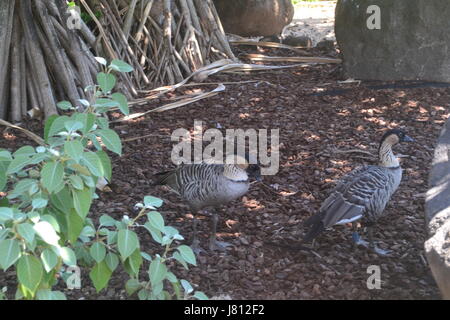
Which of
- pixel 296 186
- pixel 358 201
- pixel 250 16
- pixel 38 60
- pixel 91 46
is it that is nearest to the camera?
pixel 358 201

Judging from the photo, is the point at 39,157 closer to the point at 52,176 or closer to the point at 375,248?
the point at 52,176

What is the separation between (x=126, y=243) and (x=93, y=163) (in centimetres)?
46

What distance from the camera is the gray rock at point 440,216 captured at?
3.67 metres

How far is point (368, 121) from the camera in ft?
24.0

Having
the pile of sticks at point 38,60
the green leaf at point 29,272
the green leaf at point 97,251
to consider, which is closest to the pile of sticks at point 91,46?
the pile of sticks at point 38,60

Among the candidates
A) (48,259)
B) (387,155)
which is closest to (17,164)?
(48,259)

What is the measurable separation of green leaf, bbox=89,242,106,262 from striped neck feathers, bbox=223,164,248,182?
1574 mm

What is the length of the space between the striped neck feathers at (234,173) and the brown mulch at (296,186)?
0.55 m

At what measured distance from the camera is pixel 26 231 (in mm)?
3090

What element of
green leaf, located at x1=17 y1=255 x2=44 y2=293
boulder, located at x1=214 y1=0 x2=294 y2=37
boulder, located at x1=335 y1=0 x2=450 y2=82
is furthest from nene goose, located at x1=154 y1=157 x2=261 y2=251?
boulder, located at x1=214 y1=0 x2=294 y2=37

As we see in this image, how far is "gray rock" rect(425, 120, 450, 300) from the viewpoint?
367 centimetres

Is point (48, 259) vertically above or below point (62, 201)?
below

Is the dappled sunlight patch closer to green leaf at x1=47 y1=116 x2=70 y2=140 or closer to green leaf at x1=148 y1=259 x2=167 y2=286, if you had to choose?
green leaf at x1=47 y1=116 x2=70 y2=140

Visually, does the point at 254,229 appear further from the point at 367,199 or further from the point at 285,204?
the point at 367,199
